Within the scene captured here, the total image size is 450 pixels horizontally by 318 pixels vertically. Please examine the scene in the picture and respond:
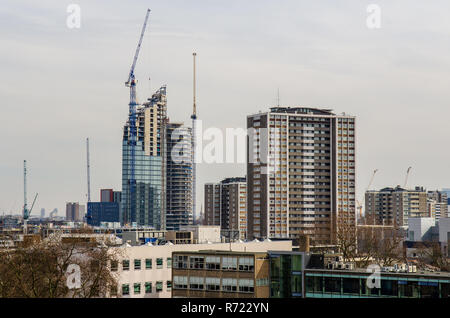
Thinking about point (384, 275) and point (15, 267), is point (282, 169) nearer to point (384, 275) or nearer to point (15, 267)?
point (384, 275)

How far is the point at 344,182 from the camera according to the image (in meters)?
155

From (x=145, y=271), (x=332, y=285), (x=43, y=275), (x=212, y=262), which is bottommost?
(x=145, y=271)

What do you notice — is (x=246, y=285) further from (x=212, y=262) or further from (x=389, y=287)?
(x=389, y=287)

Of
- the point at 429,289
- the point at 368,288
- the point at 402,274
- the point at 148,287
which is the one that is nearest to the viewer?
the point at 429,289

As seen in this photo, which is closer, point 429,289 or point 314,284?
point 429,289

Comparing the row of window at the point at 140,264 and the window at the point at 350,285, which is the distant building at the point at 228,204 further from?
the window at the point at 350,285

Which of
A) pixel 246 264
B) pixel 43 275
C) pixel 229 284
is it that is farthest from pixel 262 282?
pixel 43 275

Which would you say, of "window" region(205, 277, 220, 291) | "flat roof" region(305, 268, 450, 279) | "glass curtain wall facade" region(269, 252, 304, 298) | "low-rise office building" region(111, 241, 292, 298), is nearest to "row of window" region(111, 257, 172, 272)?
"low-rise office building" region(111, 241, 292, 298)

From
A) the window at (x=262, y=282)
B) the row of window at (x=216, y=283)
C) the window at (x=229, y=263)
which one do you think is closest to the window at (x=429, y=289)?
the window at (x=262, y=282)

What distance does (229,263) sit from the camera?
182 ft

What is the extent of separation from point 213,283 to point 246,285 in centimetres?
295

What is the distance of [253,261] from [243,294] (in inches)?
104
